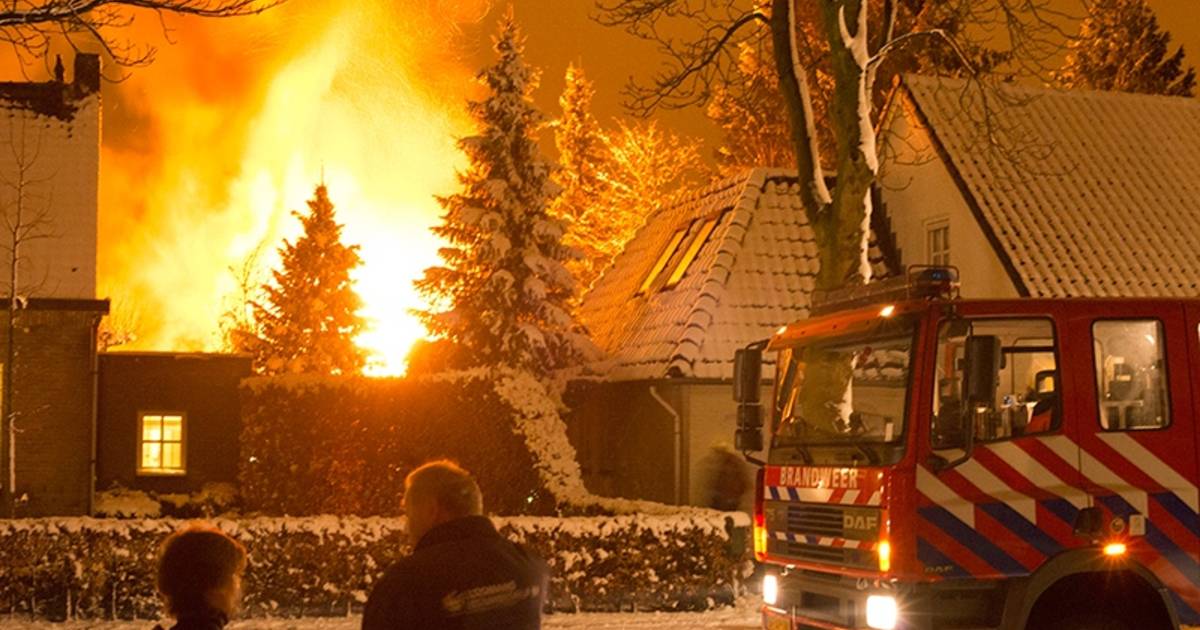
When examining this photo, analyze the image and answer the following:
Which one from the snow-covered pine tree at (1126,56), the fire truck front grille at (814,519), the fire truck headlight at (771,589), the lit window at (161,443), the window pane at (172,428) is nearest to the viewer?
the fire truck front grille at (814,519)

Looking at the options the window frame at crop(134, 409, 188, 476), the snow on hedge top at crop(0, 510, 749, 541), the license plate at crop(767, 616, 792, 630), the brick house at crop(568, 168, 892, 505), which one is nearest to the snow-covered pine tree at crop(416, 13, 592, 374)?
the brick house at crop(568, 168, 892, 505)

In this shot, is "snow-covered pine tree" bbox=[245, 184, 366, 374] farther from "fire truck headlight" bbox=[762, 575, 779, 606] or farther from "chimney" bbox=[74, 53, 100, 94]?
"fire truck headlight" bbox=[762, 575, 779, 606]

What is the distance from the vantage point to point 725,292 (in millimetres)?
26312

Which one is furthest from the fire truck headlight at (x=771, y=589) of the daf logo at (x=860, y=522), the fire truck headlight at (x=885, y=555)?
the fire truck headlight at (x=885, y=555)

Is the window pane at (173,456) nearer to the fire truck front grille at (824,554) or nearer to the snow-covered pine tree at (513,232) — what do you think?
the snow-covered pine tree at (513,232)

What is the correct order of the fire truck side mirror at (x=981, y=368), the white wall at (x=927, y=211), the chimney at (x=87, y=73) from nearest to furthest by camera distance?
1. the fire truck side mirror at (x=981, y=368)
2. the white wall at (x=927, y=211)
3. the chimney at (x=87, y=73)

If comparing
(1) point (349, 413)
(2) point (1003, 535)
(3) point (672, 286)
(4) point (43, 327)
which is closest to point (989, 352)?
(2) point (1003, 535)

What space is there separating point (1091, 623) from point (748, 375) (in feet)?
10.3

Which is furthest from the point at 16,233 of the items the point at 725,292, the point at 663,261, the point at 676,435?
the point at 725,292

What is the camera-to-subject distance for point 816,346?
1220cm

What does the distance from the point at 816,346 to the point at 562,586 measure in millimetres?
6199

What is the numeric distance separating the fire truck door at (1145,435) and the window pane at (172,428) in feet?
77.1

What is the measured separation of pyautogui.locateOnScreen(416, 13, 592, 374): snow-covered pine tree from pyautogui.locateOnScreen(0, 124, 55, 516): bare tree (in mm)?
7497

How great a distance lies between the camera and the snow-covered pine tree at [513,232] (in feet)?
97.8
